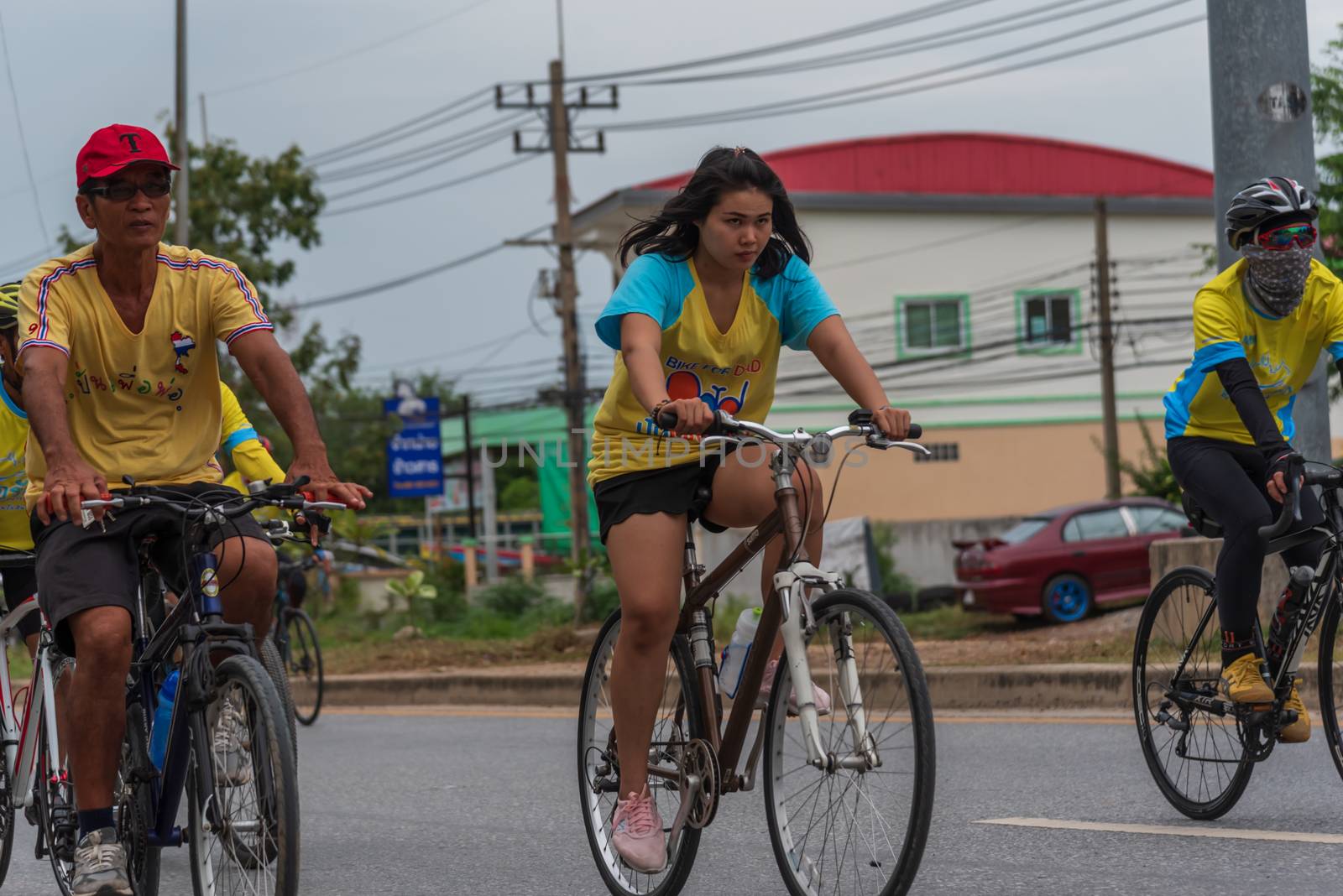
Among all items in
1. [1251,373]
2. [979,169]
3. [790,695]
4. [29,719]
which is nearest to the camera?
Result: [790,695]

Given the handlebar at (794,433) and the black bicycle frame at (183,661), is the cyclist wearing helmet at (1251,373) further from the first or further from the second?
the black bicycle frame at (183,661)

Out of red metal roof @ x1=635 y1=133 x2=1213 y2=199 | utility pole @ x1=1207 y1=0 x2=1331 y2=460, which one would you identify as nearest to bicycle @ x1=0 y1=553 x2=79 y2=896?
utility pole @ x1=1207 y1=0 x2=1331 y2=460

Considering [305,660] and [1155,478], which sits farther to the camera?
[1155,478]

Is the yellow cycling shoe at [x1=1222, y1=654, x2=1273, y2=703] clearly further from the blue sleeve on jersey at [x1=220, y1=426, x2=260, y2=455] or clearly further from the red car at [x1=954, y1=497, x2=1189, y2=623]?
the red car at [x1=954, y1=497, x2=1189, y2=623]

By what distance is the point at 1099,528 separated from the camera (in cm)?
2366

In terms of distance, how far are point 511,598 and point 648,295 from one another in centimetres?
2052

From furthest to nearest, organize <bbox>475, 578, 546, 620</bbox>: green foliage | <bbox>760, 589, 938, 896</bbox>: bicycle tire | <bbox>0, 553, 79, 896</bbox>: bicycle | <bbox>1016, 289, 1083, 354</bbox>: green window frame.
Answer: <bbox>1016, 289, 1083, 354</bbox>: green window frame, <bbox>475, 578, 546, 620</bbox>: green foliage, <bbox>0, 553, 79, 896</bbox>: bicycle, <bbox>760, 589, 938, 896</bbox>: bicycle tire

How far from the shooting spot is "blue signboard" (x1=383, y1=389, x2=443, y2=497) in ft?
123

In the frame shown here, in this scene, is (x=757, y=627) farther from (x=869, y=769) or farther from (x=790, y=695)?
(x=869, y=769)

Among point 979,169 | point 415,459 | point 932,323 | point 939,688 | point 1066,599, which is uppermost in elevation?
point 979,169

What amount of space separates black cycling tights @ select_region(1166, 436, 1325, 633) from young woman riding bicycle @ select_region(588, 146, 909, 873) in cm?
163

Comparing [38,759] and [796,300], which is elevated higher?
[796,300]

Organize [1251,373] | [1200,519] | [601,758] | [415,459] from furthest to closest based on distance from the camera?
[415,459] → [1200,519] → [1251,373] → [601,758]

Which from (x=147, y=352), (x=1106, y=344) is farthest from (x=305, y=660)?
(x=1106, y=344)
